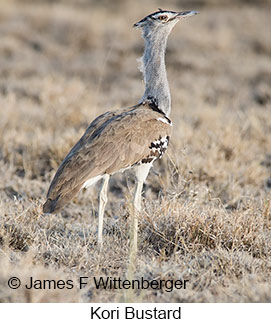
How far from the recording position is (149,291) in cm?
263

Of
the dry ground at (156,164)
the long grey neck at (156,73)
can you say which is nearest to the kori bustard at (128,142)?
the long grey neck at (156,73)

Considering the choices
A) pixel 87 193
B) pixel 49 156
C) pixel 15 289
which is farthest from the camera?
pixel 49 156

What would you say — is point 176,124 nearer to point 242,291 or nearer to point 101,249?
point 101,249

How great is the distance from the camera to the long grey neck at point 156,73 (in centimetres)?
339

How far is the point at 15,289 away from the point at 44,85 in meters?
4.60

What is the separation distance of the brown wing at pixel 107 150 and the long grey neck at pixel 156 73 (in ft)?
0.64

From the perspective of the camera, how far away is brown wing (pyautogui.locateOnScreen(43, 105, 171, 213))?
2.85m

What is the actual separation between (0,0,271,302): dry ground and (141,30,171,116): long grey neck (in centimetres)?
41

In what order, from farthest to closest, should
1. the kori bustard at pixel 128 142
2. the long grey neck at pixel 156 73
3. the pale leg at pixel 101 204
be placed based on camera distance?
the long grey neck at pixel 156 73, the pale leg at pixel 101 204, the kori bustard at pixel 128 142

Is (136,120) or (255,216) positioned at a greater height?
(136,120)

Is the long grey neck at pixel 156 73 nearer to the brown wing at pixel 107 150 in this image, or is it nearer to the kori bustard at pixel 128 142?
the kori bustard at pixel 128 142

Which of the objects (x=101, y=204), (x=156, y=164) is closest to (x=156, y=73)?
(x=101, y=204)

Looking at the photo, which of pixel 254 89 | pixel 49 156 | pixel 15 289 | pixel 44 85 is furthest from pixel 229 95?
pixel 15 289

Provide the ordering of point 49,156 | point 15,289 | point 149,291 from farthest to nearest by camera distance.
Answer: point 49,156
point 149,291
point 15,289
